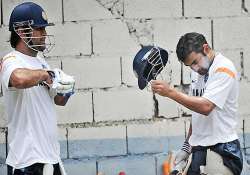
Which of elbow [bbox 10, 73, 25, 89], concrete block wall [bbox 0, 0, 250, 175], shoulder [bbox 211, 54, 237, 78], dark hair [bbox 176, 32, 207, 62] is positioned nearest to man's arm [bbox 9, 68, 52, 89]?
elbow [bbox 10, 73, 25, 89]

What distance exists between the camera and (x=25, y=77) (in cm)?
323

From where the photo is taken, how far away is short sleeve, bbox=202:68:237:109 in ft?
11.7

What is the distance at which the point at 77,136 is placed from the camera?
16.4ft

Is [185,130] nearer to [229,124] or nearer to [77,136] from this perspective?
[77,136]

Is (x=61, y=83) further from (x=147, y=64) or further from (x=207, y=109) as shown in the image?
(x=207, y=109)

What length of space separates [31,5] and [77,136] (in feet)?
5.57

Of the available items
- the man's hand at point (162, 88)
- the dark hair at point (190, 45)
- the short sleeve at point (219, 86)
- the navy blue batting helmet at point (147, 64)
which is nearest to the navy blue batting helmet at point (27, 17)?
the navy blue batting helmet at point (147, 64)

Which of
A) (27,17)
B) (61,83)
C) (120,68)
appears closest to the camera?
(61,83)

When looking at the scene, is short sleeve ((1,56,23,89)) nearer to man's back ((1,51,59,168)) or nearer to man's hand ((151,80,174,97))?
man's back ((1,51,59,168))

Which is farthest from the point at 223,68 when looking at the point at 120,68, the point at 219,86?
the point at 120,68

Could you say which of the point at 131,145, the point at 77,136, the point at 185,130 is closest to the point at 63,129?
the point at 77,136

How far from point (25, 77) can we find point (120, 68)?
1.83 meters

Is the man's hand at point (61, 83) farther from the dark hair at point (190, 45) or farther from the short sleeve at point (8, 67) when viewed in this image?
the dark hair at point (190, 45)

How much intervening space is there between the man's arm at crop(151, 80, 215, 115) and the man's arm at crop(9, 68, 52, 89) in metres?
Answer: 0.71
